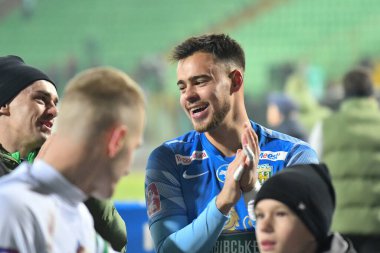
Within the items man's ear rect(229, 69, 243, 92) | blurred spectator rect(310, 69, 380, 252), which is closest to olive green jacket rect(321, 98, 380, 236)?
blurred spectator rect(310, 69, 380, 252)

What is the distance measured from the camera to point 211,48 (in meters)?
3.63

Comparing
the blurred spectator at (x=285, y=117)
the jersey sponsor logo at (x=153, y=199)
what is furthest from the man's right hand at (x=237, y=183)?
→ the blurred spectator at (x=285, y=117)

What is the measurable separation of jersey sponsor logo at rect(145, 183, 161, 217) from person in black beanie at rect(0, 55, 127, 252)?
0.16 meters

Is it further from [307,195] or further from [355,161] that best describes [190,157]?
[355,161]

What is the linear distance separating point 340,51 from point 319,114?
817 cm

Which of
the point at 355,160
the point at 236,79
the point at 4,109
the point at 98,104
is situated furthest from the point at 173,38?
the point at 98,104

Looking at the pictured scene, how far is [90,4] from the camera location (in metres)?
20.2

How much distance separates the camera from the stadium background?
59.9 feet

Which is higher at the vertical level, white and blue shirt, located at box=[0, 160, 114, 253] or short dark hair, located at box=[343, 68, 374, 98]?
white and blue shirt, located at box=[0, 160, 114, 253]

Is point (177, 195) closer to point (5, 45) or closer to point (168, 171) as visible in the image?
point (168, 171)

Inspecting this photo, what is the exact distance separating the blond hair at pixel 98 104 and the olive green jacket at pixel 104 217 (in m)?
1.30

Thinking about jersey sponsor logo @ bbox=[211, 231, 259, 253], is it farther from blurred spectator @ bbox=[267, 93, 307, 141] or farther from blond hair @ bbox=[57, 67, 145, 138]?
blurred spectator @ bbox=[267, 93, 307, 141]

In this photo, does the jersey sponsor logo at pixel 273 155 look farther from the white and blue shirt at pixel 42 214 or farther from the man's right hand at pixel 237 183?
the white and blue shirt at pixel 42 214

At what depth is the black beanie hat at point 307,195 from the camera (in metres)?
2.76
